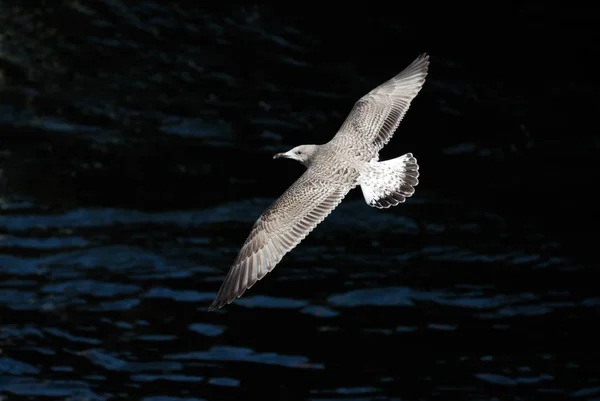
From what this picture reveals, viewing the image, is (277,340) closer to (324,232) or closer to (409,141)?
(324,232)

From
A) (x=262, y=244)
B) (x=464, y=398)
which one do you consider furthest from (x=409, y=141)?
(x=262, y=244)

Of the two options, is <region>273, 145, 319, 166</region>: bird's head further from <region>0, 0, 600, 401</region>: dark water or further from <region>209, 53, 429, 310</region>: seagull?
<region>0, 0, 600, 401</region>: dark water

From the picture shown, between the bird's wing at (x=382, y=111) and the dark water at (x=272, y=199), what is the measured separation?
2574mm

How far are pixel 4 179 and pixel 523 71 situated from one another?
7121 millimetres

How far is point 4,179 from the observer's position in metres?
15.4

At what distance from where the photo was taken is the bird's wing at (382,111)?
11.4 m

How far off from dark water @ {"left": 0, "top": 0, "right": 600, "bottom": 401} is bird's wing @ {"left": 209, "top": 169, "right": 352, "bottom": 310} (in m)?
2.37

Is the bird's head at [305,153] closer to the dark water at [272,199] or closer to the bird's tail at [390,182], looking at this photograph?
the bird's tail at [390,182]

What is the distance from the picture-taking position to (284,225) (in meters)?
10.4

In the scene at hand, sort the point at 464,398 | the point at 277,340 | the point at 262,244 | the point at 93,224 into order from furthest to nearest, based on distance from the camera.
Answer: the point at 93,224
the point at 277,340
the point at 464,398
the point at 262,244

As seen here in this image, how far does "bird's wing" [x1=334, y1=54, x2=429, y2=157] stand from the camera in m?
11.4

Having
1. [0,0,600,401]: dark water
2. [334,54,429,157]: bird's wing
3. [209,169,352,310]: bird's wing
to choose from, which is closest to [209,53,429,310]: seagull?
[209,169,352,310]: bird's wing

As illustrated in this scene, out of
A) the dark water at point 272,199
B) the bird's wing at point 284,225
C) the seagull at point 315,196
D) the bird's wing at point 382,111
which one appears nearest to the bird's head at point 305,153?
the seagull at point 315,196

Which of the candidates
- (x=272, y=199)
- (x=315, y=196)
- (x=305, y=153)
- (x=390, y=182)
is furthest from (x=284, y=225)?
(x=272, y=199)
